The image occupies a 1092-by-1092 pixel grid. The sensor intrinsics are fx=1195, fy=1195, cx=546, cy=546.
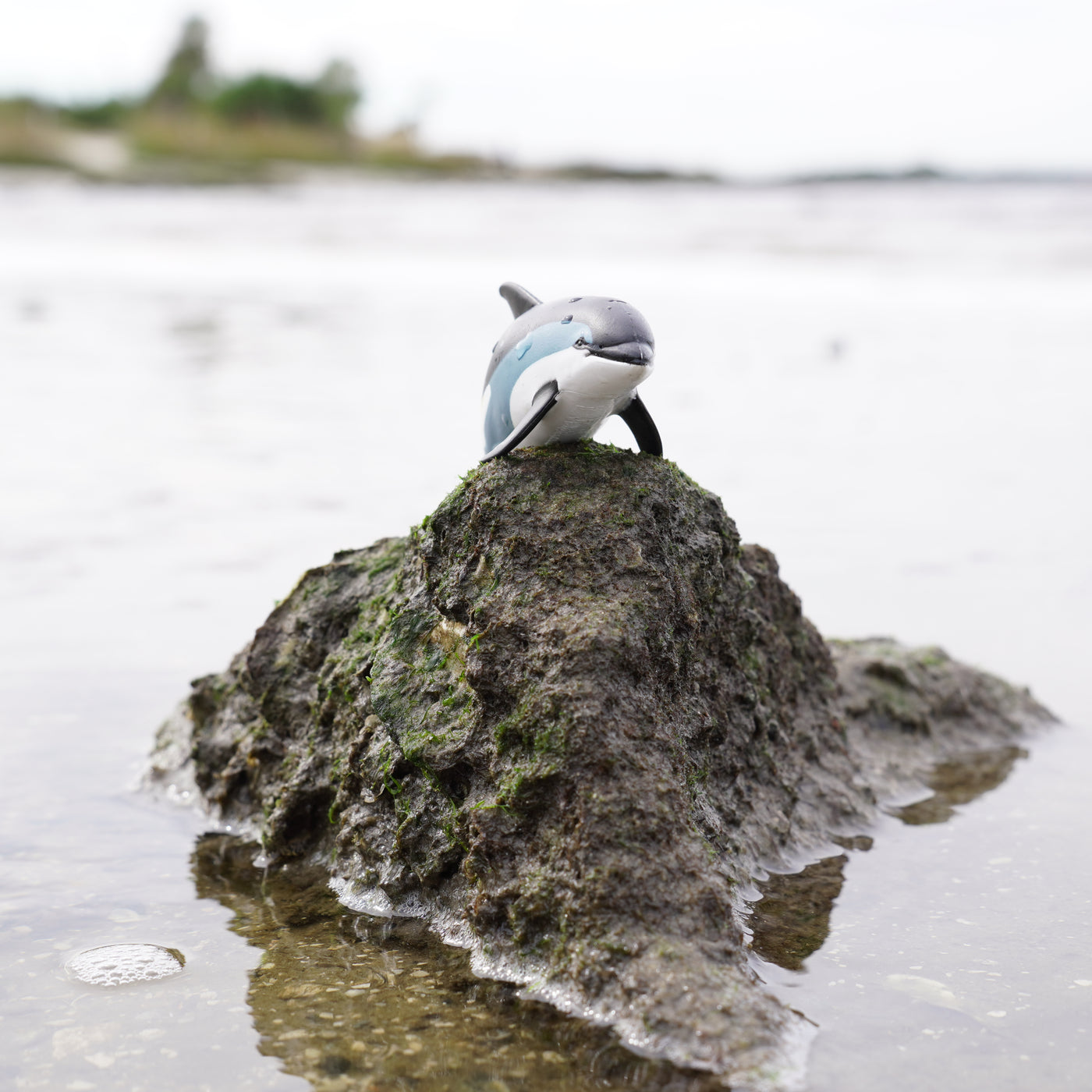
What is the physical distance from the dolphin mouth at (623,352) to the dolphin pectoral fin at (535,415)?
150 mm

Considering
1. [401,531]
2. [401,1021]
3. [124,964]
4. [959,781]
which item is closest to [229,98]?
[401,531]

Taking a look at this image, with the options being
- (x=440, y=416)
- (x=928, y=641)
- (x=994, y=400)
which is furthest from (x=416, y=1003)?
(x=994, y=400)

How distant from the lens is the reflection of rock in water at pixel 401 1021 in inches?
99.0

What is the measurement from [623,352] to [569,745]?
100 centimetres

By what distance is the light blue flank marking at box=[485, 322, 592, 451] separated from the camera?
3.18 metres

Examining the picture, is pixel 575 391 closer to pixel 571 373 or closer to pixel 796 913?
pixel 571 373

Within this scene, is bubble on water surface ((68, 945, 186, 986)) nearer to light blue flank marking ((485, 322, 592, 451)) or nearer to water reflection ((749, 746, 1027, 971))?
water reflection ((749, 746, 1027, 971))

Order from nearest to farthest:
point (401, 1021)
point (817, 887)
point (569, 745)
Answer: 1. point (401, 1021)
2. point (569, 745)
3. point (817, 887)

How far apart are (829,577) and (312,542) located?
2934 millimetres

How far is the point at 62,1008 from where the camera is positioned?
113 inches

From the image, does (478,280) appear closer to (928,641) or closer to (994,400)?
(994,400)

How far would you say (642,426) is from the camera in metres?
3.39

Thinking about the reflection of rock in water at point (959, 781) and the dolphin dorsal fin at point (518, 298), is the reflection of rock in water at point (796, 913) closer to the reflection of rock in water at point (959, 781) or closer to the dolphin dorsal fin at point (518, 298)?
the reflection of rock in water at point (959, 781)

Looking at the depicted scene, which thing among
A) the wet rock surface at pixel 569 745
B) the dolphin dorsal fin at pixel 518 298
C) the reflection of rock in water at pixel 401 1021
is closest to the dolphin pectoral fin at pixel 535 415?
the wet rock surface at pixel 569 745
